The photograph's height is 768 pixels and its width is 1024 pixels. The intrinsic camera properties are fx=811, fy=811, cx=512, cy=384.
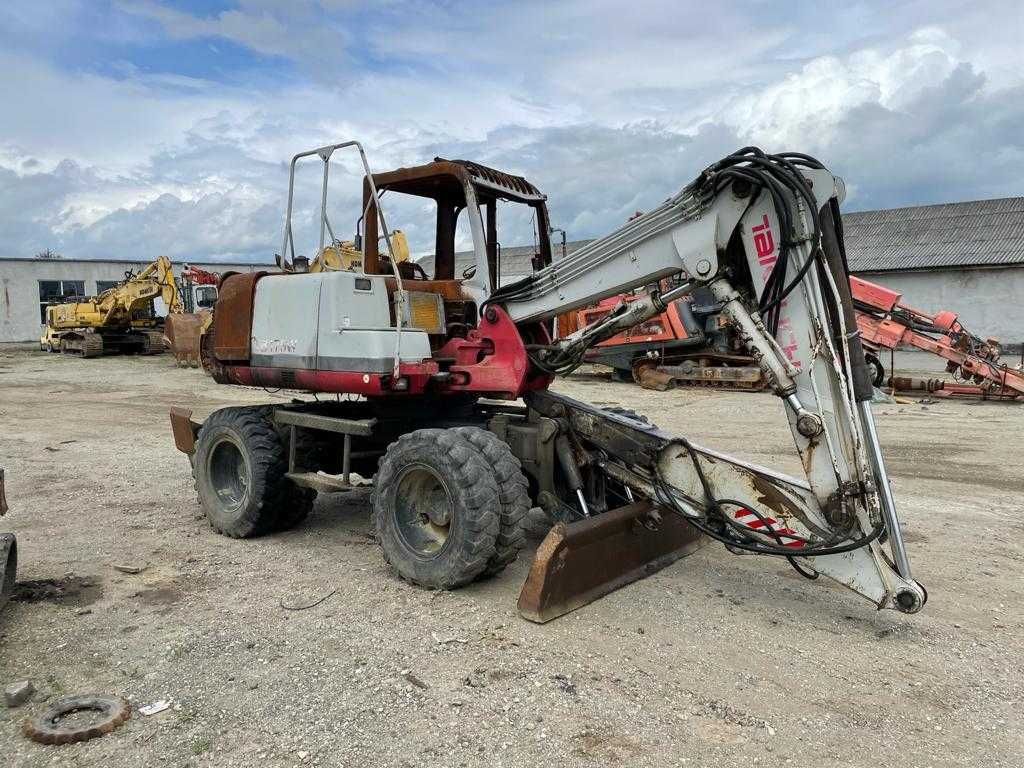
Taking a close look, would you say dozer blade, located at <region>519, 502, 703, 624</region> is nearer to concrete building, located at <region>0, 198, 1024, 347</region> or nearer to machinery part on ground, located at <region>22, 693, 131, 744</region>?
machinery part on ground, located at <region>22, 693, 131, 744</region>

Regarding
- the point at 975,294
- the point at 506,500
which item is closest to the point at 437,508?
the point at 506,500

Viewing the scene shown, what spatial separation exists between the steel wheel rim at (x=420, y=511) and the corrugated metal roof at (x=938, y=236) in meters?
24.3

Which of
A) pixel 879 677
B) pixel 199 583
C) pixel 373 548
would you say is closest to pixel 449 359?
pixel 373 548

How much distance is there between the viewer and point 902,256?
87.5 ft

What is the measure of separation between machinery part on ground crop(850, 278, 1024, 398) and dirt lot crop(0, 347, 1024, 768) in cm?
812

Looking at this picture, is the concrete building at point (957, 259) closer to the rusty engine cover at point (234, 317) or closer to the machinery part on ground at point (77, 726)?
the rusty engine cover at point (234, 317)

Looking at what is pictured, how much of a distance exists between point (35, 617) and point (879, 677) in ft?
15.0

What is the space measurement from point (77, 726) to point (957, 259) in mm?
27340

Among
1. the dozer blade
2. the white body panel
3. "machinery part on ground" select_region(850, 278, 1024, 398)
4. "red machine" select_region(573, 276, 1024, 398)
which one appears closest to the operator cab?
the white body panel

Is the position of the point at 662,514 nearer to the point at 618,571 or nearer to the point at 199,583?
the point at 618,571

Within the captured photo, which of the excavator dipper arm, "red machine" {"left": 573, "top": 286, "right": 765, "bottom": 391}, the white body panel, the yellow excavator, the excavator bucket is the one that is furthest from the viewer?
the yellow excavator

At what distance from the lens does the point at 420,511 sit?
5258 mm

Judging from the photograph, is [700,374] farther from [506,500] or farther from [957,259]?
[957,259]

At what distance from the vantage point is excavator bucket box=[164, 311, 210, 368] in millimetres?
22422
